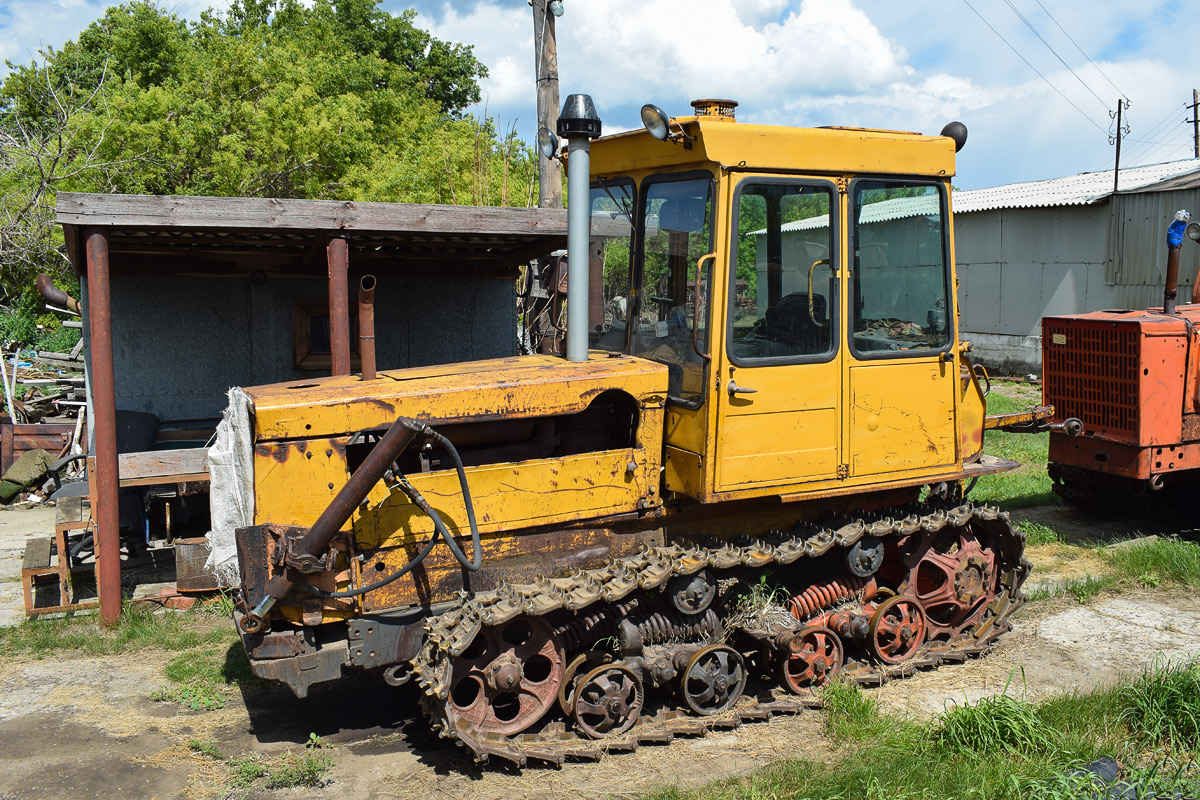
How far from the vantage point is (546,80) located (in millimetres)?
10469

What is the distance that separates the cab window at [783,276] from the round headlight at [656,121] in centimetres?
50

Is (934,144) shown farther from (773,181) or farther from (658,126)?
(658,126)

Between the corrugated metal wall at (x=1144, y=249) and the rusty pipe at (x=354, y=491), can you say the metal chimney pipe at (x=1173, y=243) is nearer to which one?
the rusty pipe at (x=354, y=491)

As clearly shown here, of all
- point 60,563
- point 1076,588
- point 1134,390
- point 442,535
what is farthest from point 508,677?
point 1134,390

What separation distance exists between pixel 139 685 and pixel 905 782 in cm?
445

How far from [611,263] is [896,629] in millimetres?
2675

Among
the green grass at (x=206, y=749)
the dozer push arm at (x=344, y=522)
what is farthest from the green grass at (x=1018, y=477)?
the green grass at (x=206, y=749)

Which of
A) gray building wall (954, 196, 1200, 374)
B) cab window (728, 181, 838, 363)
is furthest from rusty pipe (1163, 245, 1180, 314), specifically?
gray building wall (954, 196, 1200, 374)

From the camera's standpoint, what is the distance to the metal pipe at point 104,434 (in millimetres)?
6691

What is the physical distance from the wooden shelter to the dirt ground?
1.34 metres

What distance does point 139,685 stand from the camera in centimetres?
577

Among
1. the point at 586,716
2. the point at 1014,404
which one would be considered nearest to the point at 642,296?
the point at 586,716

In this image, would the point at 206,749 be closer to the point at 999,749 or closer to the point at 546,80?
the point at 999,749

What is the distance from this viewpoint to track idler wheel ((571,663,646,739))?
4.67 meters
